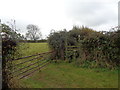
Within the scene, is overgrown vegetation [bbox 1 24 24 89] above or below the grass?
above

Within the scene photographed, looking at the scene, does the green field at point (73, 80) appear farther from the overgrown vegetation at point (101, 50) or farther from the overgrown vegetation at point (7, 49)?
the overgrown vegetation at point (101, 50)

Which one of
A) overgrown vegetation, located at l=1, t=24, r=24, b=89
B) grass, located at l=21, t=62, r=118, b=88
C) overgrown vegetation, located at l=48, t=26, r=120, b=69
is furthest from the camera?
overgrown vegetation, located at l=48, t=26, r=120, b=69

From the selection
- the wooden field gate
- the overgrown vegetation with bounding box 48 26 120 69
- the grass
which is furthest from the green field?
the overgrown vegetation with bounding box 48 26 120 69

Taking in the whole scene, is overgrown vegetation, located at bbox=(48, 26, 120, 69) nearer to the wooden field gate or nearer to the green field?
the green field

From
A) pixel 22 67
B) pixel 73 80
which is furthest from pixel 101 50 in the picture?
pixel 22 67

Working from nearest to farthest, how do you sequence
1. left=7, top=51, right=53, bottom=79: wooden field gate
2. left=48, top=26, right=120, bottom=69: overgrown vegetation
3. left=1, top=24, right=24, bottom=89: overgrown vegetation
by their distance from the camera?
left=1, top=24, right=24, bottom=89: overgrown vegetation → left=7, top=51, right=53, bottom=79: wooden field gate → left=48, top=26, right=120, bottom=69: overgrown vegetation

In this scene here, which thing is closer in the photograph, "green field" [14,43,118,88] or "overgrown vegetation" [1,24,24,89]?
"overgrown vegetation" [1,24,24,89]

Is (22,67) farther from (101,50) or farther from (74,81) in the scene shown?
(101,50)

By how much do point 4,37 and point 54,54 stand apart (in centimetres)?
582

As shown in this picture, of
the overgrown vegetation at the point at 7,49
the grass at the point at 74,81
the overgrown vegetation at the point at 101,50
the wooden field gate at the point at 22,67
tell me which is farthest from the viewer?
the overgrown vegetation at the point at 101,50

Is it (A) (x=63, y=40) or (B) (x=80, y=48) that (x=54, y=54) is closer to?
(A) (x=63, y=40)

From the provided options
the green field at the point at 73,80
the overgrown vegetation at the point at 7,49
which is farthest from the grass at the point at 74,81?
the overgrown vegetation at the point at 7,49

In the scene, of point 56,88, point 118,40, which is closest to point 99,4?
point 118,40

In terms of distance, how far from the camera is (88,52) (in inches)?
263
